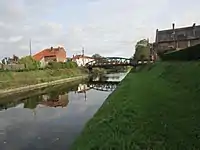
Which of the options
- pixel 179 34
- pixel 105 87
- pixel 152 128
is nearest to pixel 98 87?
pixel 105 87

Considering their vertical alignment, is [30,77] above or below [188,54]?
below

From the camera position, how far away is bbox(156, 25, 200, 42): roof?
241 ft

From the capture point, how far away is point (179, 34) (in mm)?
76250

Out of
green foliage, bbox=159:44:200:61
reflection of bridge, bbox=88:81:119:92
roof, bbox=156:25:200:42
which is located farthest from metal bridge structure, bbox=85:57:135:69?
green foliage, bbox=159:44:200:61

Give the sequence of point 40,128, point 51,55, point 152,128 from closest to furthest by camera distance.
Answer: point 152,128 → point 40,128 → point 51,55

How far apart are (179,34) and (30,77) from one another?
145 ft

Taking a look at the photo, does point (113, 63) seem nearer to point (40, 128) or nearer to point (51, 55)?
point (51, 55)

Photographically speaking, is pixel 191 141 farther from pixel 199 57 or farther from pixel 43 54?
pixel 43 54

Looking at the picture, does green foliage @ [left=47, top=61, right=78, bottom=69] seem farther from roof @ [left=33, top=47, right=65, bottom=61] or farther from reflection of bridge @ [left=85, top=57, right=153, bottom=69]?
roof @ [left=33, top=47, right=65, bottom=61]

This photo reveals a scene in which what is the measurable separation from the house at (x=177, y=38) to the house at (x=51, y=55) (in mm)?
37287

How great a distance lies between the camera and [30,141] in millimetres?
14234

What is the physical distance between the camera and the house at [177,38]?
7259 centimetres

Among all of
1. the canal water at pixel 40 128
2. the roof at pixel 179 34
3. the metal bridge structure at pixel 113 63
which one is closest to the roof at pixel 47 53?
the metal bridge structure at pixel 113 63

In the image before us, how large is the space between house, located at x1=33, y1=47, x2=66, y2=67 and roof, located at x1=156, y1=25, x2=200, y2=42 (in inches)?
1503
